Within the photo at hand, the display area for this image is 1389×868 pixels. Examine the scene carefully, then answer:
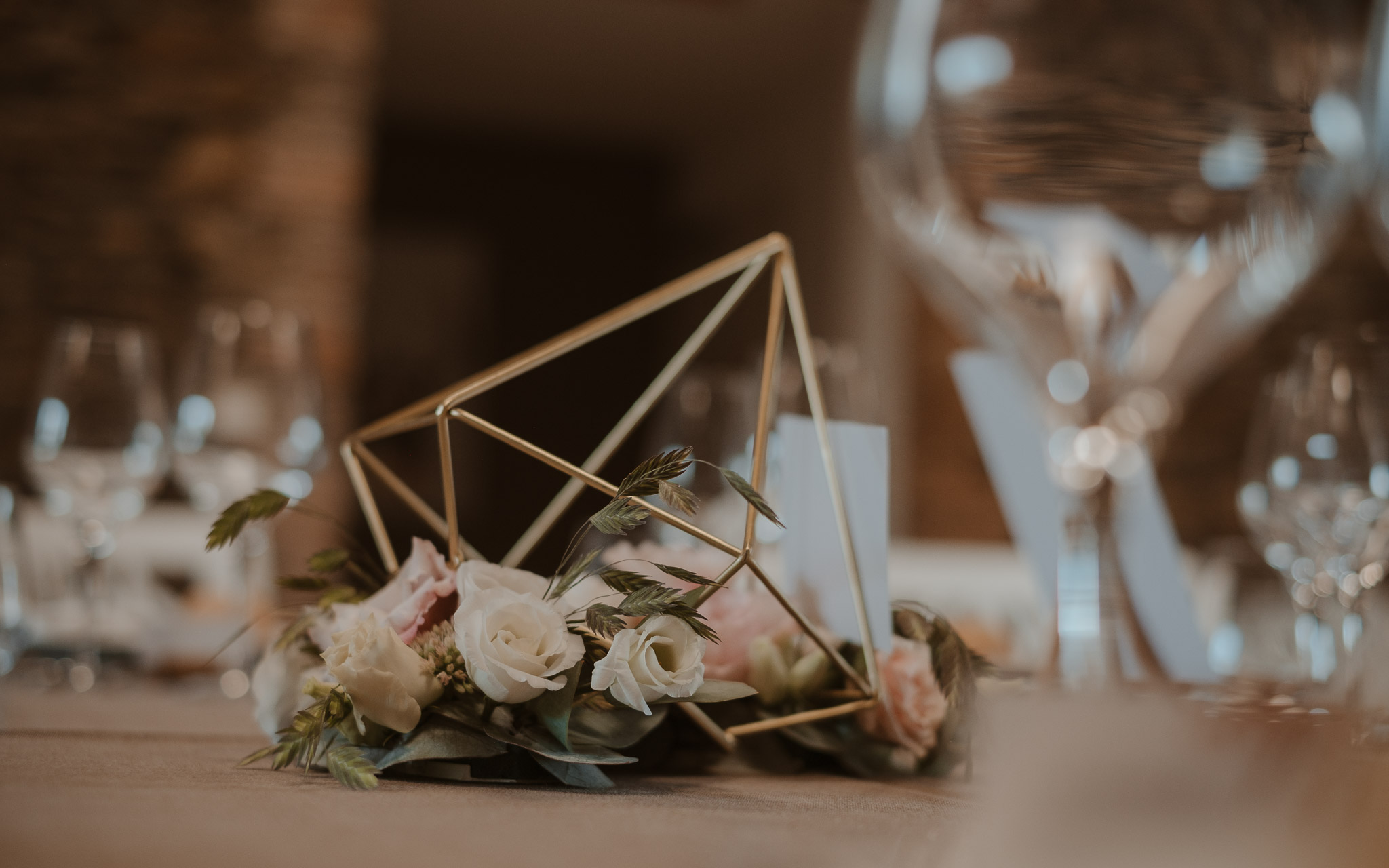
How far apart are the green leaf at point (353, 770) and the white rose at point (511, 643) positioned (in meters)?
0.04

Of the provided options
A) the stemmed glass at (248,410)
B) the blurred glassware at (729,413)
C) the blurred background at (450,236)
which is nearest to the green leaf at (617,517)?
the blurred background at (450,236)

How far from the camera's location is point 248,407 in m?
0.87

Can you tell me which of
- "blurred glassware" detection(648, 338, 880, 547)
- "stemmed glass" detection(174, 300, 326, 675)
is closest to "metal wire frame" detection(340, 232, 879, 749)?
"blurred glassware" detection(648, 338, 880, 547)

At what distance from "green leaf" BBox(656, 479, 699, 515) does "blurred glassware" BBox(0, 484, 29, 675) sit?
0.68 m

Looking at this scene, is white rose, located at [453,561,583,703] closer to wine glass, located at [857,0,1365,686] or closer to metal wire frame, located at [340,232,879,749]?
metal wire frame, located at [340,232,879,749]

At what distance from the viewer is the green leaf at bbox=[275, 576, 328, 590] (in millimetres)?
394

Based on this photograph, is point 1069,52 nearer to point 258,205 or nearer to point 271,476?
point 271,476

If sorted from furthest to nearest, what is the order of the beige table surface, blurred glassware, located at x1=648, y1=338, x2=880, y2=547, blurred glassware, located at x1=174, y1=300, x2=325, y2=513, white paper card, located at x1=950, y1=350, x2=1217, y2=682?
1. blurred glassware, located at x1=174, y1=300, x2=325, y2=513
2. blurred glassware, located at x1=648, y1=338, x2=880, y2=547
3. white paper card, located at x1=950, y1=350, x2=1217, y2=682
4. the beige table surface

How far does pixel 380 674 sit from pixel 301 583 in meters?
0.10

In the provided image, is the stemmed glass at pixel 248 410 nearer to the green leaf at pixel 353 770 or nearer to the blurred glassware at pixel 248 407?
the blurred glassware at pixel 248 407

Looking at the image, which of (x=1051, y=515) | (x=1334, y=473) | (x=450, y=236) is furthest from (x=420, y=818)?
(x=450, y=236)

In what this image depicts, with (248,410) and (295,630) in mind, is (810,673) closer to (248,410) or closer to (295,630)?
(295,630)

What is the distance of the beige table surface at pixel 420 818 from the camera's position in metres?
0.21

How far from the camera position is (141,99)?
295 cm
